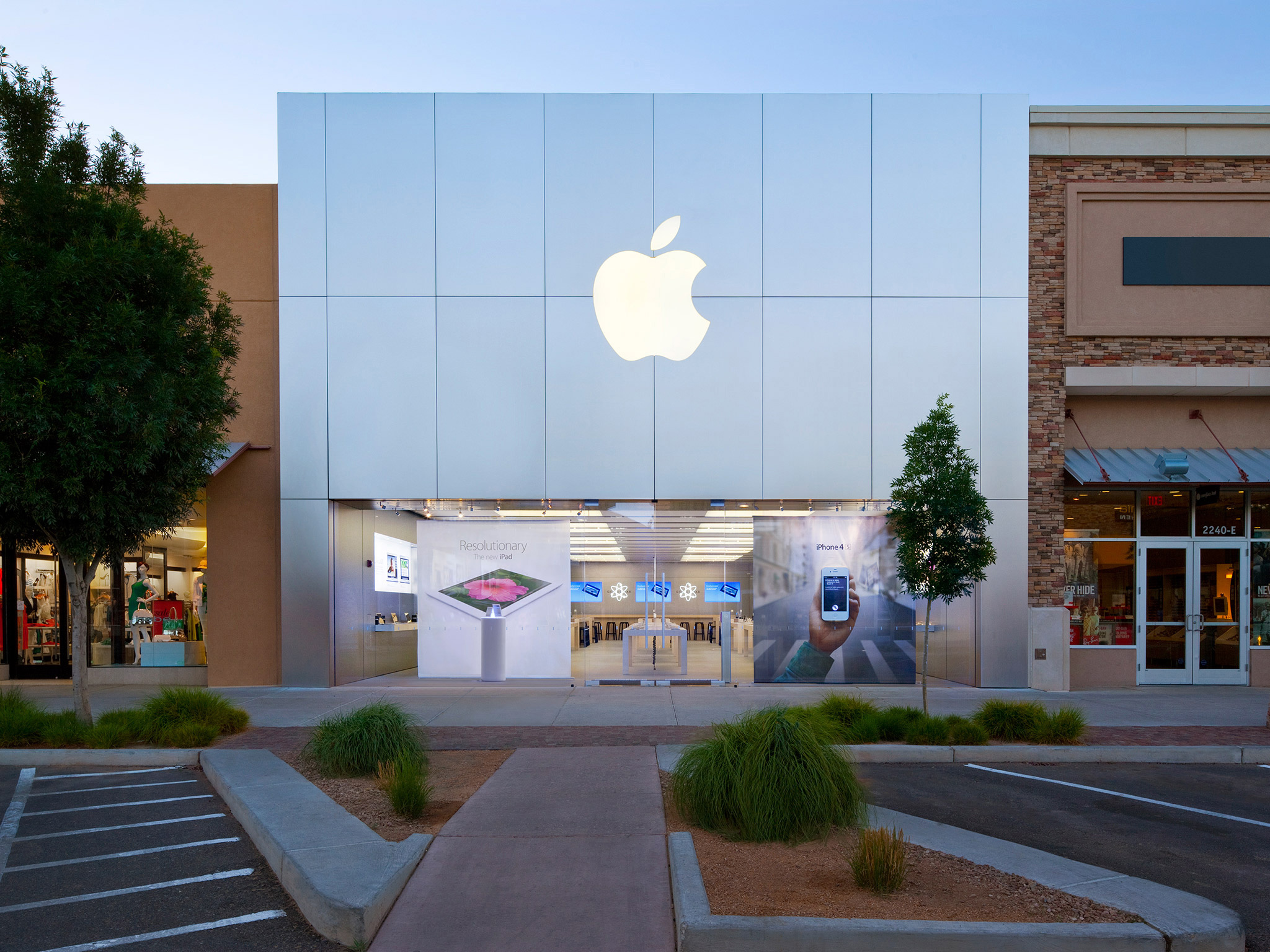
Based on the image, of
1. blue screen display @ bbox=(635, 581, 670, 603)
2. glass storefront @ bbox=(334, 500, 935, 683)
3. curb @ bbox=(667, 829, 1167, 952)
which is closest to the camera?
curb @ bbox=(667, 829, 1167, 952)

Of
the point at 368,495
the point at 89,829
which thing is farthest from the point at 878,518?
the point at 89,829

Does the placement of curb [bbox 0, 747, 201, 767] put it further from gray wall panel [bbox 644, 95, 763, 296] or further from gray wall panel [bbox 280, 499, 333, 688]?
gray wall panel [bbox 644, 95, 763, 296]

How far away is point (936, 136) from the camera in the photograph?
53.6 ft

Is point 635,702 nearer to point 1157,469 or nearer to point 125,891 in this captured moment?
point 125,891

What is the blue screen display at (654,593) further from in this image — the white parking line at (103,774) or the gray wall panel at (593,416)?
the white parking line at (103,774)

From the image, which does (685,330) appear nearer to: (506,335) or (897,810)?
(506,335)

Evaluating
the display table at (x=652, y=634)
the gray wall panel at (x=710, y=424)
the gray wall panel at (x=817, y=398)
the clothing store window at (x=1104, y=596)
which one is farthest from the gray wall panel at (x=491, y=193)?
the clothing store window at (x=1104, y=596)

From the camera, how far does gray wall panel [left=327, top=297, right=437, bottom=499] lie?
16094 mm

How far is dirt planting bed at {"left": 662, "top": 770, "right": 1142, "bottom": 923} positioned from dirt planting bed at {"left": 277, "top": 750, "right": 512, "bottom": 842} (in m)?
2.31

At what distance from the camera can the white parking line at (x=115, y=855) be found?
653 cm

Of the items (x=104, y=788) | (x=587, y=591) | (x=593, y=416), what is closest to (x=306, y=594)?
(x=587, y=591)

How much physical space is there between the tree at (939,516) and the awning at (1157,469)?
17.9 ft

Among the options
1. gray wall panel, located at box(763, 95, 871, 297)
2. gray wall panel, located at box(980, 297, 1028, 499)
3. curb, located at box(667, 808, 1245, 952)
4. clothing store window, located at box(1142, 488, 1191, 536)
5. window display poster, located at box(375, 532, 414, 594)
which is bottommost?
curb, located at box(667, 808, 1245, 952)

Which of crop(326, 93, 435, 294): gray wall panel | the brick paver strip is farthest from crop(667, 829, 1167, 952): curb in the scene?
crop(326, 93, 435, 294): gray wall panel
